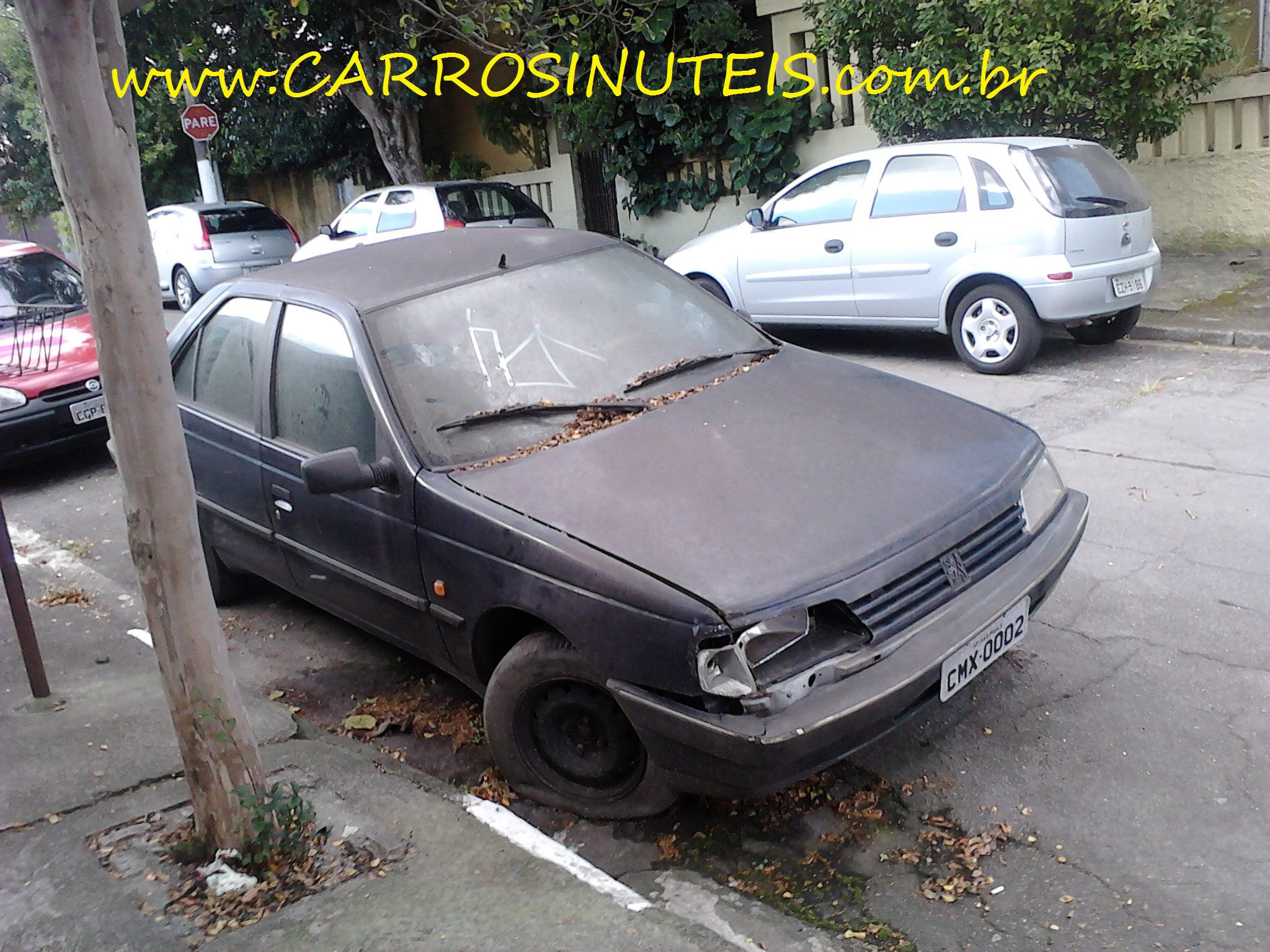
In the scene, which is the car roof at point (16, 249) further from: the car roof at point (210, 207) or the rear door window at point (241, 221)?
the car roof at point (210, 207)

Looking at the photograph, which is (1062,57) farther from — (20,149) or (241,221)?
(20,149)

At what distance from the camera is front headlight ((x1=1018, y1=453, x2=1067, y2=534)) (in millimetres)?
3771

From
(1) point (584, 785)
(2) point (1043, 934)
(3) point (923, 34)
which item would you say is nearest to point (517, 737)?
(1) point (584, 785)

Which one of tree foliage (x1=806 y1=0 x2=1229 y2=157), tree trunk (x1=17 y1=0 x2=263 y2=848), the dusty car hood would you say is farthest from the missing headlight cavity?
tree foliage (x1=806 y1=0 x2=1229 y2=157)

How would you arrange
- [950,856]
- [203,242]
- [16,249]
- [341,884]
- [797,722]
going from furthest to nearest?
[203,242] < [16,249] < [950,856] < [341,884] < [797,722]

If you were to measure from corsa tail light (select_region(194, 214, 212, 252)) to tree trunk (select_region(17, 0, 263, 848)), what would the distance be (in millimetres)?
14008

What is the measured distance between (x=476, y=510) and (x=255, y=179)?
22760 millimetres

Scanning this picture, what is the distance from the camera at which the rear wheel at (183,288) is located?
16.3m

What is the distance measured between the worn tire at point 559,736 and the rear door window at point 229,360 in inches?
72.9

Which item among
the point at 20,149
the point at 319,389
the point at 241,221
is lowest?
the point at 319,389

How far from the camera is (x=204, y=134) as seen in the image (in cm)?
1727

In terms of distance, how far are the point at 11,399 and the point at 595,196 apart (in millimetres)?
11886

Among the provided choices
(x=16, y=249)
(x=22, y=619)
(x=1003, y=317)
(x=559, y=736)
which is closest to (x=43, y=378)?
(x=16, y=249)

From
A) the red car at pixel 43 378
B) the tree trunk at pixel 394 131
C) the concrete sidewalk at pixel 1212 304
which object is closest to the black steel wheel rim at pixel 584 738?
the red car at pixel 43 378
